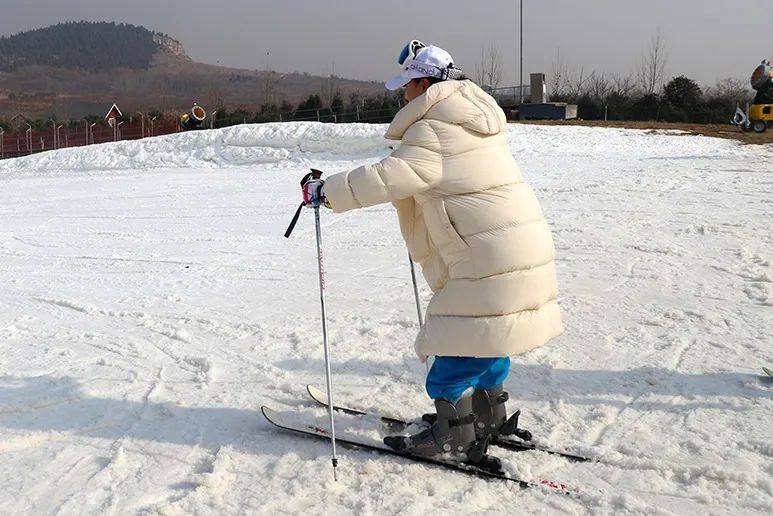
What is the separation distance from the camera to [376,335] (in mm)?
4996

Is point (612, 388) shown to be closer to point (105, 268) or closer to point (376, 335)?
point (376, 335)

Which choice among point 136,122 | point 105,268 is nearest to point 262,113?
point 136,122

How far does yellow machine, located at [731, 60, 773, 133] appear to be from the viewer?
2002 centimetres

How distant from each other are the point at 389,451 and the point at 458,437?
386mm

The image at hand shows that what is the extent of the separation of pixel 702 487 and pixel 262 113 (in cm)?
3363

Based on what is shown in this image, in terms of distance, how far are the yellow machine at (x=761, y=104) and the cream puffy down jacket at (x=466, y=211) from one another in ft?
66.6

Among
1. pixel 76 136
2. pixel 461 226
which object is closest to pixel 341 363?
pixel 461 226

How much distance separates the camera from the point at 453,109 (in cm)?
294

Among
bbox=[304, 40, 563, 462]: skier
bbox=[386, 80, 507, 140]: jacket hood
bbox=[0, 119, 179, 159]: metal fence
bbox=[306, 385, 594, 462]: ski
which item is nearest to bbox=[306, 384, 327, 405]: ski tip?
bbox=[306, 385, 594, 462]: ski

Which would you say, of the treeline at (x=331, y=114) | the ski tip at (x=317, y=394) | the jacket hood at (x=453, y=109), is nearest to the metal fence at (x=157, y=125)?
the treeline at (x=331, y=114)

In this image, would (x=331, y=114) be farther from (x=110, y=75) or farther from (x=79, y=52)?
(x=79, y=52)

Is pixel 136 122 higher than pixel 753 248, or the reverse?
pixel 136 122

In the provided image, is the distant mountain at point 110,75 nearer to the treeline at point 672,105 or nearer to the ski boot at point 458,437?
the treeline at point 672,105

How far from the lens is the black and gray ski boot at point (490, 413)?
10.8 ft
